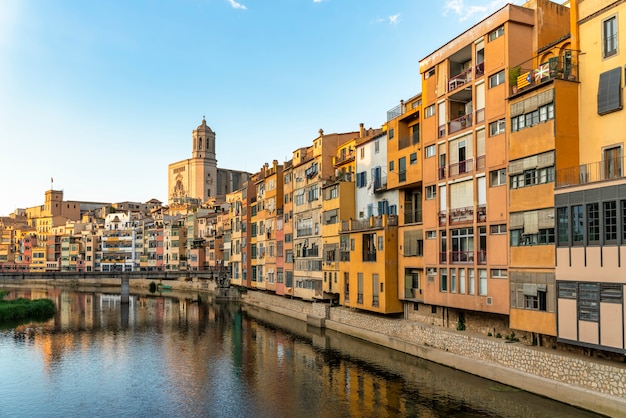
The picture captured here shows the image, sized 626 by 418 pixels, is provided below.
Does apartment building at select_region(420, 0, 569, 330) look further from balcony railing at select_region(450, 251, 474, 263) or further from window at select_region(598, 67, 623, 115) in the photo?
window at select_region(598, 67, 623, 115)

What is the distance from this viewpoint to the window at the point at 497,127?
33.1m

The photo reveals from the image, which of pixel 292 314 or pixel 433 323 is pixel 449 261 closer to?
pixel 433 323

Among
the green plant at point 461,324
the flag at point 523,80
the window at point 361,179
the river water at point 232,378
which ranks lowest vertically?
the river water at point 232,378

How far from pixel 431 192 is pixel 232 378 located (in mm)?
19007

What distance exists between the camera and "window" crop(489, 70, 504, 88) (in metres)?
33.2

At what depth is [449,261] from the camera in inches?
1474

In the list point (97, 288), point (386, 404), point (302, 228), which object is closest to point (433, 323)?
point (386, 404)

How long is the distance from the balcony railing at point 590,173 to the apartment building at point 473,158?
264 centimetres

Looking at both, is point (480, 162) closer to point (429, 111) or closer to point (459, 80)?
point (459, 80)

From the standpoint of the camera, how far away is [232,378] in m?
36.6

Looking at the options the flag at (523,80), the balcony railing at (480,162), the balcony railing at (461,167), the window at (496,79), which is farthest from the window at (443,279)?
the flag at (523,80)

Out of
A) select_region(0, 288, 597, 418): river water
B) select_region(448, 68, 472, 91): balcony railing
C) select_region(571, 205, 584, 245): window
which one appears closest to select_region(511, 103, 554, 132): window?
select_region(571, 205, 584, 245): window

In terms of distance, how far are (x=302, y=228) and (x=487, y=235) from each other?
3216cm

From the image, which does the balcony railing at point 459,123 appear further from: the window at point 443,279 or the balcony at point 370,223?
the balcony at point 370,223
